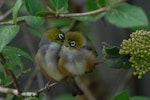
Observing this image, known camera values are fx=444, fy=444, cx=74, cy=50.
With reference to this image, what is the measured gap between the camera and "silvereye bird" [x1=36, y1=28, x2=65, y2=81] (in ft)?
3.84

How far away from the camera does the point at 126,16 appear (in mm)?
1342

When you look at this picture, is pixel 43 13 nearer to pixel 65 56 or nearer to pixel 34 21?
pixel 34 21

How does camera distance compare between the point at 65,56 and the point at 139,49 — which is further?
the point at 65,56

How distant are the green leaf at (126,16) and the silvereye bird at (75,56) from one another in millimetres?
181

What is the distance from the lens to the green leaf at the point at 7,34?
1.12 metres

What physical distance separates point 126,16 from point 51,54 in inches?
11.6

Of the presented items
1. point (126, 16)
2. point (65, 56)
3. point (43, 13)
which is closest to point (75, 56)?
point (65, 56)

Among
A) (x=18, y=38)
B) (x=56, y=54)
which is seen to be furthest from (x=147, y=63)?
(x=18, y=38)

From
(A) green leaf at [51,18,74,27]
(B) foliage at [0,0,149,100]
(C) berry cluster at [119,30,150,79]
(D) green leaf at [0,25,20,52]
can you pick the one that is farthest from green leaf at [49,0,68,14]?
(A) green leaf at [51,18,74,27]

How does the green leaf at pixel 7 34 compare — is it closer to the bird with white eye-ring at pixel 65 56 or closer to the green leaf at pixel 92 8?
the bird with white eye-ring at pixel 65 56

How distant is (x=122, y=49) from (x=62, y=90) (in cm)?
241

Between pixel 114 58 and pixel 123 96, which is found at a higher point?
pixel 114 58

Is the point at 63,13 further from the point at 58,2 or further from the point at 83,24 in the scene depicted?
the point at 83,24

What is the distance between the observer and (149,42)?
1.01m
